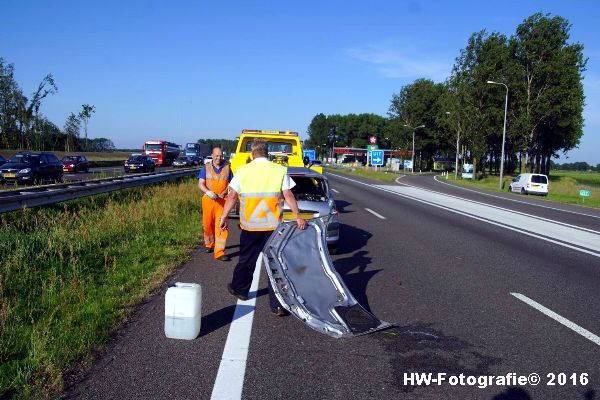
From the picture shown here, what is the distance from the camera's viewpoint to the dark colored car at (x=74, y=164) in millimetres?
37094

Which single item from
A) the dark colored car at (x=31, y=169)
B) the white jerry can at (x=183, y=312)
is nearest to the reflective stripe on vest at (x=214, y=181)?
the white jerry can at (x=183, y=312)

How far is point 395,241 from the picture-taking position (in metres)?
10.9

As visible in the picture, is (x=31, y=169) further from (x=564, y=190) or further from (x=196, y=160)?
(x=196, y=160)

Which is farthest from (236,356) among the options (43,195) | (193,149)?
(193,149)

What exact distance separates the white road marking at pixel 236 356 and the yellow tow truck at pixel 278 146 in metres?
9.00

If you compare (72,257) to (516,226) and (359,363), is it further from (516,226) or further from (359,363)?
(516,226)

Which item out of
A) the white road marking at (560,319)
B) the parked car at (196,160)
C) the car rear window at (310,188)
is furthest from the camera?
the parked car at (196,160)

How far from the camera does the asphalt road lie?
3.77 m

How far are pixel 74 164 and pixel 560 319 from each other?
1486 inches

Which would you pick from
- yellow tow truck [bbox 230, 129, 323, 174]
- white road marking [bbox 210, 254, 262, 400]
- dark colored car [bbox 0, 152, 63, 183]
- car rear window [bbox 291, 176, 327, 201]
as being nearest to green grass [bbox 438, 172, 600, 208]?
yellow tow truck [bbox 230, 129, 323, 174]

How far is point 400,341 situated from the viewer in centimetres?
476

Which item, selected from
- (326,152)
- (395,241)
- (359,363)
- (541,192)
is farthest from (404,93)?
(359,363)

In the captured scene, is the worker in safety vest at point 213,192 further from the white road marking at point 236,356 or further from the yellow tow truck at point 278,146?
the yellow tow truck at point 278,146

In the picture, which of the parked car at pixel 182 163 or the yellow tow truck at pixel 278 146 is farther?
the parked car at pixel 182 163
